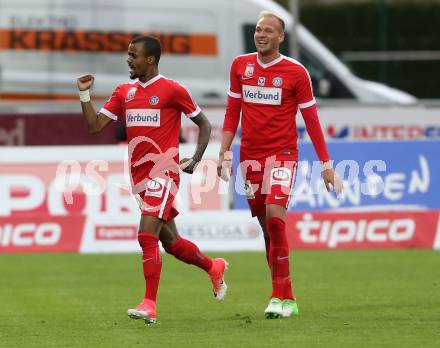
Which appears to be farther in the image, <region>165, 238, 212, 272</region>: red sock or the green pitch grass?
<region>165, 238, 212, 272</region>: red sock

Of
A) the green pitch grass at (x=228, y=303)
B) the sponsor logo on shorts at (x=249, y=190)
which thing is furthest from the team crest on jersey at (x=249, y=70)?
the green pitch grass at (x=228, y=303)

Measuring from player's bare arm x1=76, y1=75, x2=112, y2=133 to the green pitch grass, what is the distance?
1465 millimetres

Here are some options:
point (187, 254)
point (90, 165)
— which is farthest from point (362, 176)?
point (187, 254)

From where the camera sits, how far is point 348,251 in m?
16.3

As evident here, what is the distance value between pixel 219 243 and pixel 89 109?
21.6 feet

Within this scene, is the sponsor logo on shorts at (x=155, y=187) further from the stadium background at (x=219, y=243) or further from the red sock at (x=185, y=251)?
the stadium background at (x=219, y=243)

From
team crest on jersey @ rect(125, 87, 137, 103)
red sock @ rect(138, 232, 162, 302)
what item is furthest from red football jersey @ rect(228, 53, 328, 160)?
red sock @ rect(138, 232, 162, 302)

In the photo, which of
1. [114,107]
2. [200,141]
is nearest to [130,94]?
[114,107]

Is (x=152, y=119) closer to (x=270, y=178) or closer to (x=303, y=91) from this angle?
(x=270, y=178)

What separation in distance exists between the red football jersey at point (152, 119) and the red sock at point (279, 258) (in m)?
0.91

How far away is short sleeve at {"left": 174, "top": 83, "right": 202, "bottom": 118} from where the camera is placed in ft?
34.1

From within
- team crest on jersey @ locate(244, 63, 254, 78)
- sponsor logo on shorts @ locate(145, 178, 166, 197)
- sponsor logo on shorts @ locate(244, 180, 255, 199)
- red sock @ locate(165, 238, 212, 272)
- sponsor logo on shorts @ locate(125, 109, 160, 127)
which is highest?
team crest on jersey @ locate(244, 63, 254, 78)

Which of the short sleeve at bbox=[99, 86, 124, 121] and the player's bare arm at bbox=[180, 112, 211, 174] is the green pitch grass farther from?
the short sleeve at bbox=[99, 86, 124, 121]

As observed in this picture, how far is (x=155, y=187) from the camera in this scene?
33.6 ft
